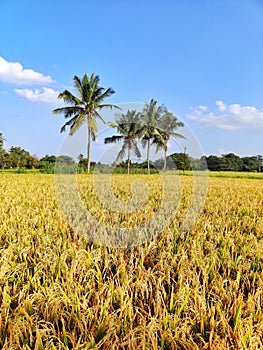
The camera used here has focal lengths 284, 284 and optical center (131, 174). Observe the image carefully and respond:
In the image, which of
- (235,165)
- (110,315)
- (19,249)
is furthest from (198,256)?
(235,165)

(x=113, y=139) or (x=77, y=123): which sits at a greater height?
(x=77, y=123)

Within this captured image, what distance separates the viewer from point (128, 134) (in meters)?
13.1

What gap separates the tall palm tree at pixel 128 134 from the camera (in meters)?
9.55

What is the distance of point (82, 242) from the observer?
2.39 meters

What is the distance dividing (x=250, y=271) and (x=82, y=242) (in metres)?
1.31

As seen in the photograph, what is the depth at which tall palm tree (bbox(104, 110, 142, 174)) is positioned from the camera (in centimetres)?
955

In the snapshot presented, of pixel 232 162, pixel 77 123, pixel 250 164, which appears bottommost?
pixel 250 164

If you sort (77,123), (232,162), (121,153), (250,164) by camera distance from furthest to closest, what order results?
(250,164), (232,162), (77,123), (121,153)

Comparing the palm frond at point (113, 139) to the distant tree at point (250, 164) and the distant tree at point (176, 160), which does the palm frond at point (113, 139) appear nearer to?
the distant tree at point (176, 160)

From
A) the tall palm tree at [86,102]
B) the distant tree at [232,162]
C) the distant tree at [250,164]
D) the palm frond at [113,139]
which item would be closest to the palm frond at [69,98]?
the tall palm tree at [86,102]

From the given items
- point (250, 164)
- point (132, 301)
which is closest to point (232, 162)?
point (250, 164)

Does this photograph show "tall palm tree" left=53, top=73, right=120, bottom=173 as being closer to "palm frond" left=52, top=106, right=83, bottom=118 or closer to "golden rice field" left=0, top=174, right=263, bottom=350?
"palm frond" left=52, top=106, right=83, bottom=118

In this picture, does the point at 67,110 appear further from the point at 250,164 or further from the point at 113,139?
the point at 250,164

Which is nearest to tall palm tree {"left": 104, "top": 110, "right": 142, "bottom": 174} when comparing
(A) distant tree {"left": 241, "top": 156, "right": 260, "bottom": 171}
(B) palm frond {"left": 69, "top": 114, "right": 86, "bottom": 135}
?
(B) palm frond {"left": 69, "top": 114, "right": 86, "bottom": 135}
